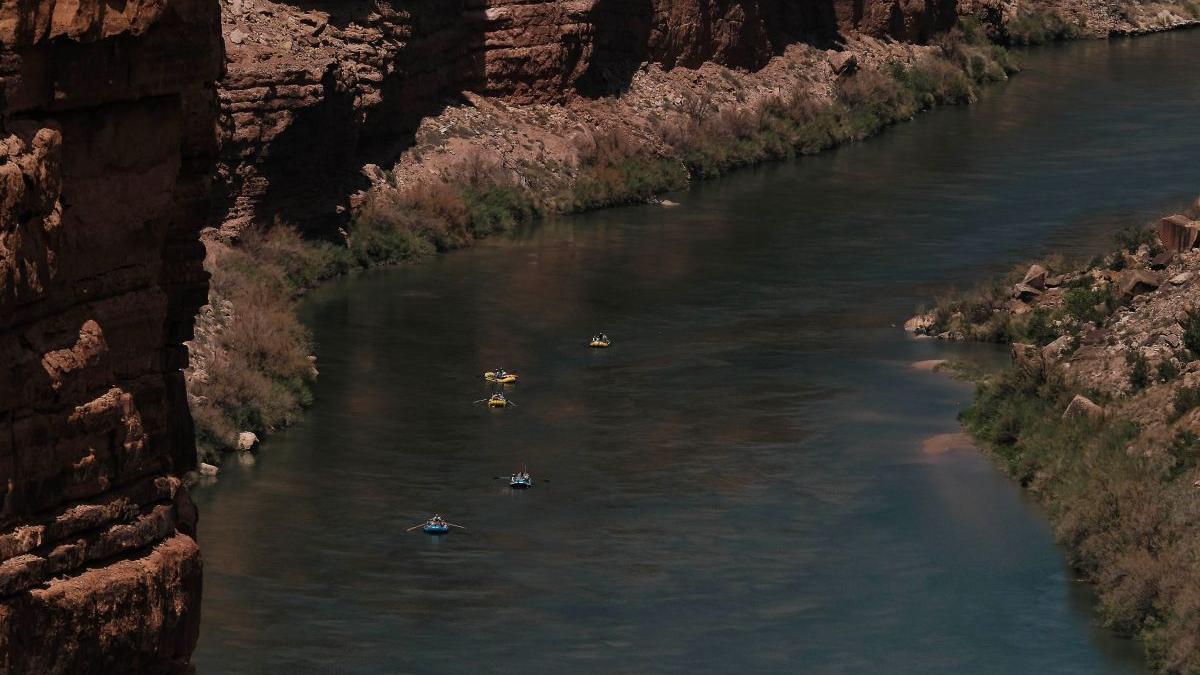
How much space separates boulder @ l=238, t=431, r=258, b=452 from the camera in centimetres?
5334

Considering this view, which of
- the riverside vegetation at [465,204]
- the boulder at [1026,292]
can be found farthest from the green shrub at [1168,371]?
the riverside vegetation at [465,204]

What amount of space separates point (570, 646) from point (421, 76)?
3978cm

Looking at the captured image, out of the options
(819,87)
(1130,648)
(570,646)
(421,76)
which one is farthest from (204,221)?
(819,87)

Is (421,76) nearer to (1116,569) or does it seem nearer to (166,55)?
(1116,569)

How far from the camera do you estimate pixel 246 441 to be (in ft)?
175

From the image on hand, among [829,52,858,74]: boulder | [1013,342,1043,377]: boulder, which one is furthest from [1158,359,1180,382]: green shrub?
[829,52,858,74]: boulder

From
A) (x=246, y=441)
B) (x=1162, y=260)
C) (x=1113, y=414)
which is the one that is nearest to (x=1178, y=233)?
(x=1162, y=260)

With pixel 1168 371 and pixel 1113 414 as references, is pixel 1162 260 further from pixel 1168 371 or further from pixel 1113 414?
pixel 1113 414

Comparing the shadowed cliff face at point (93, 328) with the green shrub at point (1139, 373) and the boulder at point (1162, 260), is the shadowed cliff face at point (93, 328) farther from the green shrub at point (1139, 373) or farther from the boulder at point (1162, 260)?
the boulder at point (1162, 260)

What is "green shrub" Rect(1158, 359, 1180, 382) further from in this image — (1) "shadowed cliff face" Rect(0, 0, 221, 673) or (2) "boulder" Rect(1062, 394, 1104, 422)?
(1) "shadowed cliff face" Rect(0, 0, 221, 673)

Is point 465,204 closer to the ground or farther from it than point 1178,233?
closer to the ground

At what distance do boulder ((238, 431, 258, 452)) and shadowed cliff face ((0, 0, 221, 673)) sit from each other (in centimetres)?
3200

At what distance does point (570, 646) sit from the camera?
41.8m

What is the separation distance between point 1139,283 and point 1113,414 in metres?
7.14
